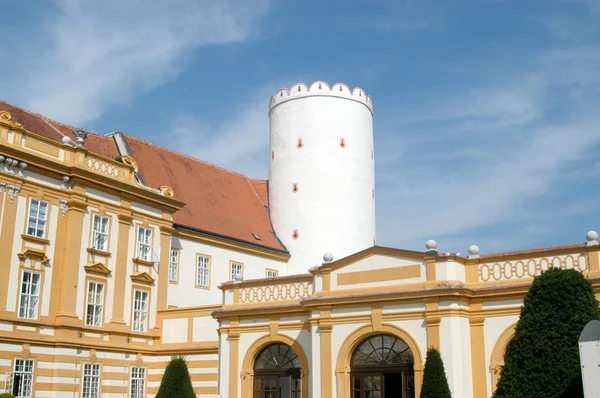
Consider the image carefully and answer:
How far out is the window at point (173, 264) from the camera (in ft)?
123

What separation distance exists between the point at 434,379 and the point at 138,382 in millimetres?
18354

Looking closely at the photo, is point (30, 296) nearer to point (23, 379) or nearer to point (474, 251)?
point (23, 379)

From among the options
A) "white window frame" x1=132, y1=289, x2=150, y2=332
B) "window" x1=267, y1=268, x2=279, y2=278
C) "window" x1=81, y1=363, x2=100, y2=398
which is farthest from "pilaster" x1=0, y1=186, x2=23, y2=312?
"window" x1=267, y1=268, x2=279, y2=278

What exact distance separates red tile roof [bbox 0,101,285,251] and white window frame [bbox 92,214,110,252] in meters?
4.46

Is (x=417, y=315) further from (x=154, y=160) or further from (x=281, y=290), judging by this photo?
(x=154, y=160)

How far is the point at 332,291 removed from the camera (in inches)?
915

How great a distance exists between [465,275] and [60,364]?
17188 millimetres

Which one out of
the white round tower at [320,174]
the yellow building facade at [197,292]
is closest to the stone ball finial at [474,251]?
the yellow building facade at [197,292]

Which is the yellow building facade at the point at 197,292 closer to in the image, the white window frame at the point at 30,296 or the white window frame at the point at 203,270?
the white window frame at the point at 30,296

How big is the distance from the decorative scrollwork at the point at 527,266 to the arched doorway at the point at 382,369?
3.18 metres

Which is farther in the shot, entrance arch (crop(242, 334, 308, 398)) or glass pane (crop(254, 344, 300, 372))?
glass pane (crop(254, 344, 300, 372))

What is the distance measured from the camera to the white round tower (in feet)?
148

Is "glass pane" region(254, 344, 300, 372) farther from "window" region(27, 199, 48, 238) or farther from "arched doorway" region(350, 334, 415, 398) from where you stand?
"window" region(27, 199, 48, 238)

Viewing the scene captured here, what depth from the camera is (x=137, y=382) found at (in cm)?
3394
